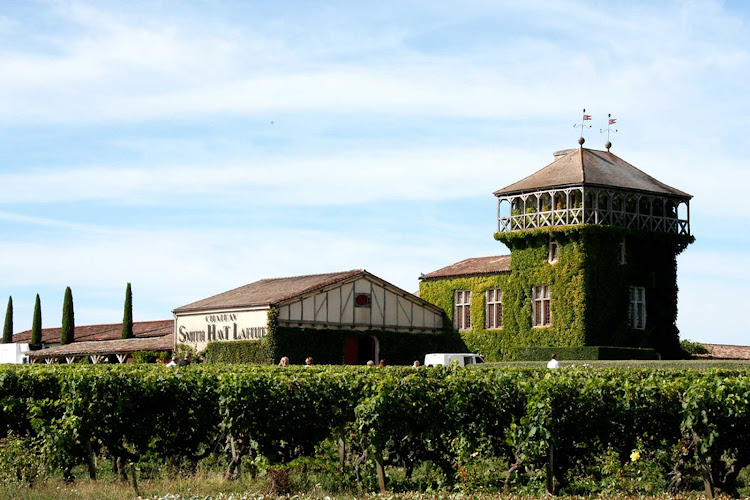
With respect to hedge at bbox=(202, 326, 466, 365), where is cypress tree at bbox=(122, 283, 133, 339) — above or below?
above

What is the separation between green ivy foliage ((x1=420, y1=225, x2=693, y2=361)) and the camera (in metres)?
45.7

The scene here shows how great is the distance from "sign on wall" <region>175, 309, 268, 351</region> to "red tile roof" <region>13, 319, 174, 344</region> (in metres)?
9.12

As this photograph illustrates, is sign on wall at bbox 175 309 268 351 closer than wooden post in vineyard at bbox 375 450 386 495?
No

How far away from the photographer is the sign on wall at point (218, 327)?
147ft

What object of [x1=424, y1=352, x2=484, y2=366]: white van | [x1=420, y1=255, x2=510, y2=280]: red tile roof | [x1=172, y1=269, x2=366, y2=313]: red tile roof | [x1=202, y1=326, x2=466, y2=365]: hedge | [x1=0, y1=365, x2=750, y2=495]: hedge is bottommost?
[x1=0, y1=365, x2=750, y2=495]: hedge

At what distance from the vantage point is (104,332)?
64.6 m

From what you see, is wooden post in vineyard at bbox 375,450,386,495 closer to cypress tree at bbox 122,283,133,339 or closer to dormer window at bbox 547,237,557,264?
dormer window at bbox 547,237,557,264

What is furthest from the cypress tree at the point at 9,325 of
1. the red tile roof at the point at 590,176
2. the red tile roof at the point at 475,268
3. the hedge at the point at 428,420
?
the hedge at the point at 428,420

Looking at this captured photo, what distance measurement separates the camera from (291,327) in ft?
146

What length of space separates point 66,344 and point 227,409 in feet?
164

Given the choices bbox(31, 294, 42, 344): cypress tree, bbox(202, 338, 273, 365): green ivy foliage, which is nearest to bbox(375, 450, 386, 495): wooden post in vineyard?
bbox(202, 338, 273, 365): green ivy foliage

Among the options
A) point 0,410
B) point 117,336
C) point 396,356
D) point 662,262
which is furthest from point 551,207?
point 0,410

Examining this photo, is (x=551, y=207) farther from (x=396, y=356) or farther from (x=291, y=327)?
(x=291, y=327)

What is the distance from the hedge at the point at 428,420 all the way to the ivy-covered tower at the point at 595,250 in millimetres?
30599
